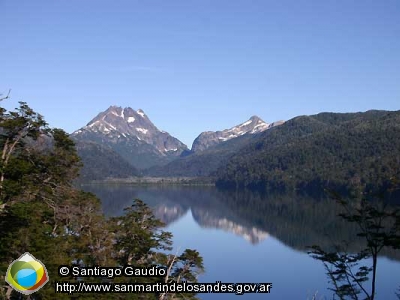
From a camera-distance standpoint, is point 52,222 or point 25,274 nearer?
point 25,274

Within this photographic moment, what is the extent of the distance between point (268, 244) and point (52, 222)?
161 ft

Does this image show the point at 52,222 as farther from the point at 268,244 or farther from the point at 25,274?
the point at 268,244

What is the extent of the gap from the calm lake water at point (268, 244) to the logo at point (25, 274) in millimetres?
8431

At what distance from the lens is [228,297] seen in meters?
39.5

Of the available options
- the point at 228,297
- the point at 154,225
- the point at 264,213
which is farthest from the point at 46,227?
the point at 264,213

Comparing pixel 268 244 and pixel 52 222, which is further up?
pixel 52 222

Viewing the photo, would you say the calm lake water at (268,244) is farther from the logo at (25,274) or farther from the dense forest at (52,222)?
the logo at (25,274)

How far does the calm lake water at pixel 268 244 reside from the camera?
4304cm

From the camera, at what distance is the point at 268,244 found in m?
66.6

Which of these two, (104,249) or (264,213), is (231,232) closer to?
(264,213)

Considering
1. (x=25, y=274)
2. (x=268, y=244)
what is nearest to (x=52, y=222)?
(x=25, y=274)

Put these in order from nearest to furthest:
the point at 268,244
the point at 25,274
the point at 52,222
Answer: the point at 25,274 → the point at 52,222 → the point at 268,244

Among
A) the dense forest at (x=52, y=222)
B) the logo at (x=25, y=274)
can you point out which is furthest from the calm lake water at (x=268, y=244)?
the logo at (x=25, y=274)

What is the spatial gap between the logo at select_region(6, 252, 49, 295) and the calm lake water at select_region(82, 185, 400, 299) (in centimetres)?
843
